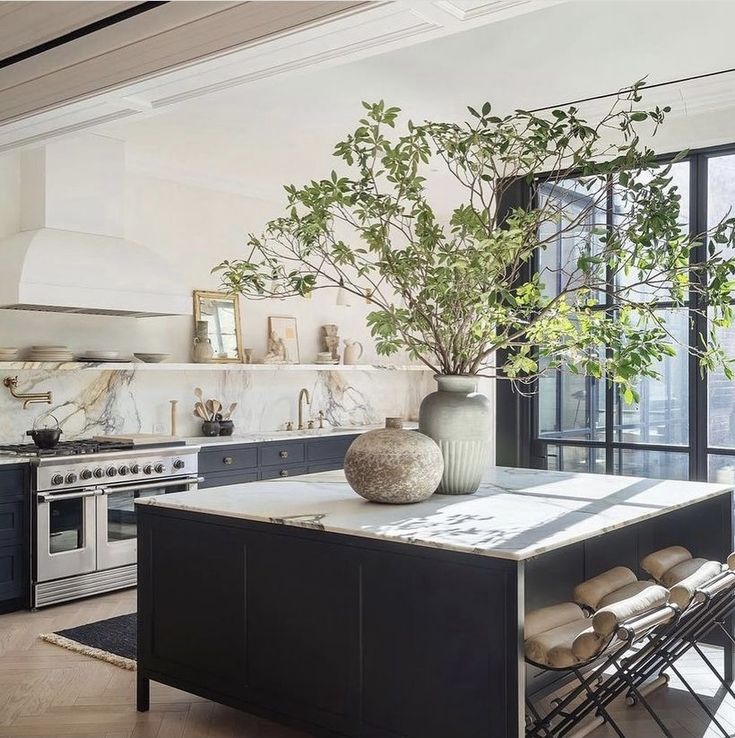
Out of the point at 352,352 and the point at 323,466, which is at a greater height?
the point at 352,352

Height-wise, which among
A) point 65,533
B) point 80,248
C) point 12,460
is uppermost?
point 80,248

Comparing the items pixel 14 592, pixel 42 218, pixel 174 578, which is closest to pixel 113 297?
pixel 42 218

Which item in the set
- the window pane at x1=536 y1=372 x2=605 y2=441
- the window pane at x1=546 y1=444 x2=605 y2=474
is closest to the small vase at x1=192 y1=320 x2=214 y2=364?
the window pane at x1=536 y1=372 x2=605 y2=441

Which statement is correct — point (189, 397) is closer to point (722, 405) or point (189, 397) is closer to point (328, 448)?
point (328, 448)

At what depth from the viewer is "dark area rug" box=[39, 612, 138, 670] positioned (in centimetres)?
447

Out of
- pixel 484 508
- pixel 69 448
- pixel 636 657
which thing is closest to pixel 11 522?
pixel 69 448

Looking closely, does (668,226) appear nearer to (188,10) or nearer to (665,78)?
(188,10)

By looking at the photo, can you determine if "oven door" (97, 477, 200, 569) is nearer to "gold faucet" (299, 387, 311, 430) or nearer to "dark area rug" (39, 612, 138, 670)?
"dark area rug" (39, 612, 138, 670)

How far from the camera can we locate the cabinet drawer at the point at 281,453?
6777 millimetres

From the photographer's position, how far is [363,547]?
2.94m

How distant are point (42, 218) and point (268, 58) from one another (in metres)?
3.17

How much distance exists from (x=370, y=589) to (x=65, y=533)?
3.21 metres

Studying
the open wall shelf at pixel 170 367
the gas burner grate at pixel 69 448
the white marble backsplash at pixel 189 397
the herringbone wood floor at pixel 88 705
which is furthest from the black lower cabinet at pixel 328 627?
the white marble backsplash at pixel 189 397

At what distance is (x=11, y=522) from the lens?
5.30m
